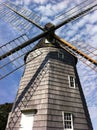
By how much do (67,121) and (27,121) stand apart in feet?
8.92

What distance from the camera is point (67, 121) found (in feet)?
39.1

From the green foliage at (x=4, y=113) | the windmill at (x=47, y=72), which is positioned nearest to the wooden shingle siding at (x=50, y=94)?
the windmill at (x=47, y=72)

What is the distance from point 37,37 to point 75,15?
4.07m

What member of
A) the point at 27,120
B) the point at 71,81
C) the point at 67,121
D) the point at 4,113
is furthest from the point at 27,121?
the point at 4,113

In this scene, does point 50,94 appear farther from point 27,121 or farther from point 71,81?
point 71,81

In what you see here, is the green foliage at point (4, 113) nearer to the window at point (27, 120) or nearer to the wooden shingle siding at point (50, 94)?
the wooden shingle siding at point (50, 94)

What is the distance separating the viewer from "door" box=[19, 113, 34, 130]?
11883 mm

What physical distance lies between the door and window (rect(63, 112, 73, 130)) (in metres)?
2.20

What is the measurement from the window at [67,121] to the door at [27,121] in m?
2.20

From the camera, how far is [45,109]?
11.8 m

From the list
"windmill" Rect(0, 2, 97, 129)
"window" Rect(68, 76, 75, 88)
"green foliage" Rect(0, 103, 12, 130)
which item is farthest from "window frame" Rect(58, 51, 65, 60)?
"green foliage" Rect(0, 103, 12, 130)

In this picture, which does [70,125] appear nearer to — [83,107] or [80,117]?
[80,117]

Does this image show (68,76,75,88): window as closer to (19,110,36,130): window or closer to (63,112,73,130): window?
(63,112,73,130): window

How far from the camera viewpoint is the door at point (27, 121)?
39.0 feet
